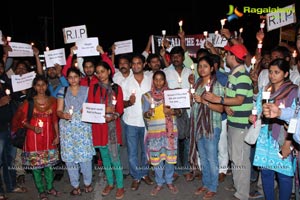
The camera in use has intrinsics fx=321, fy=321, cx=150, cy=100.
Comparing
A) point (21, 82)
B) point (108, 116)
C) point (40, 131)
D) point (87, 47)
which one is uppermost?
point (87, 47)

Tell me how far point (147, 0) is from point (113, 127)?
34.3 metres

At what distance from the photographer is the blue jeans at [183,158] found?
622 centimetres

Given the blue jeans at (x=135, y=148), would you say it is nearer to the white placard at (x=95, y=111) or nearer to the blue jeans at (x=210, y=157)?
the white placard at (x=95, y=111)

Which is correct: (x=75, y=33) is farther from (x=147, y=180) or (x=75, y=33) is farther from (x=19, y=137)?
(x=147, y=180)

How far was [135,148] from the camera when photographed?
18.6ft

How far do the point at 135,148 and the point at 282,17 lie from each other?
162 inches

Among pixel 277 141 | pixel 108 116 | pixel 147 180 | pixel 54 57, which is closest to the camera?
pixel 277 141

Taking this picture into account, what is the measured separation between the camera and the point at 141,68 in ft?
18.5

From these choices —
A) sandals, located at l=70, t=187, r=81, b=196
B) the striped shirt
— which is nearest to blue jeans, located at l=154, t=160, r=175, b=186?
the striped shirt

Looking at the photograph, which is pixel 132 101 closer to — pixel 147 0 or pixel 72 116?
pixel 72 116

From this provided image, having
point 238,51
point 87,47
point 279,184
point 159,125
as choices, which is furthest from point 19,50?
point 279,184

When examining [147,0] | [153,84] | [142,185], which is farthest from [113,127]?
[147,0]

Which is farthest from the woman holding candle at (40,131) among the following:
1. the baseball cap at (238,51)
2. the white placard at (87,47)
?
the baseball cap at (238,51)

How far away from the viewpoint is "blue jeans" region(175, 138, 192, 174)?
6219mm
